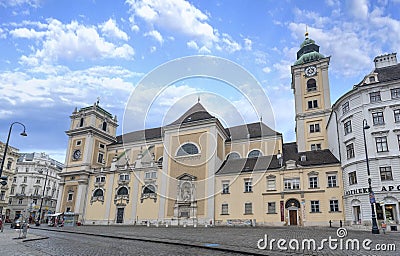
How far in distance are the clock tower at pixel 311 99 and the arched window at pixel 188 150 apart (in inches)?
620

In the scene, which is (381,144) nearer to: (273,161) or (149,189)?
(273,161)

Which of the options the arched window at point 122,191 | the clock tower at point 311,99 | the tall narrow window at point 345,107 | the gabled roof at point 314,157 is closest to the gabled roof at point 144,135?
the arched window at point 122,191

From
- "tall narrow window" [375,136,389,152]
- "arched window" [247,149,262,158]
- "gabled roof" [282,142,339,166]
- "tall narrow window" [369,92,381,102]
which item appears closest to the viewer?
"tall narrow window" [375,136,389,152]

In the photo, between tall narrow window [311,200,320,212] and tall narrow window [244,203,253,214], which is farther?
tall narrow window [244,203,253,214]

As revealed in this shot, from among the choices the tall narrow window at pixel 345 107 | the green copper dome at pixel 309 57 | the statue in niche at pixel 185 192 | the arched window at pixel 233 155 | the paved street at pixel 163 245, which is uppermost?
the green copper dome at pixel 309 57

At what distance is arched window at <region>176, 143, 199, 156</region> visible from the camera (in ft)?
139

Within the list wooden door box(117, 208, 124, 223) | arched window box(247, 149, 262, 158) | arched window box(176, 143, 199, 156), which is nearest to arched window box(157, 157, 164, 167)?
arched window box(176, 143, 199, 156)

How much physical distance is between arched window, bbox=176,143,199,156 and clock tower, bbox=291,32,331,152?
15739 millimetres

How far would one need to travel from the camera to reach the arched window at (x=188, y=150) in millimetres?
42500

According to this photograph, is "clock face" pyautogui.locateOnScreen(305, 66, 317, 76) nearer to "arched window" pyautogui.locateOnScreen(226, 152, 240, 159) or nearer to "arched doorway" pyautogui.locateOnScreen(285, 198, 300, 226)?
"arched window" pyautogui.locateOnScreen(226, 152, 240, 159)

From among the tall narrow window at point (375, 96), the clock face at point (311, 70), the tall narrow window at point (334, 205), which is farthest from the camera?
the clock face at point (311, 70)

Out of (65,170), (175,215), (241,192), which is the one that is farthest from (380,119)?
(65,170)

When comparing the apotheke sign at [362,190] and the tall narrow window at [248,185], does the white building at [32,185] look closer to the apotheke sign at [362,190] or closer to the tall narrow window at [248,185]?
the tall narrow window at [248,185]

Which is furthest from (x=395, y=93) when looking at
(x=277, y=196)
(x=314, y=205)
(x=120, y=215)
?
(x=120, y=215)
